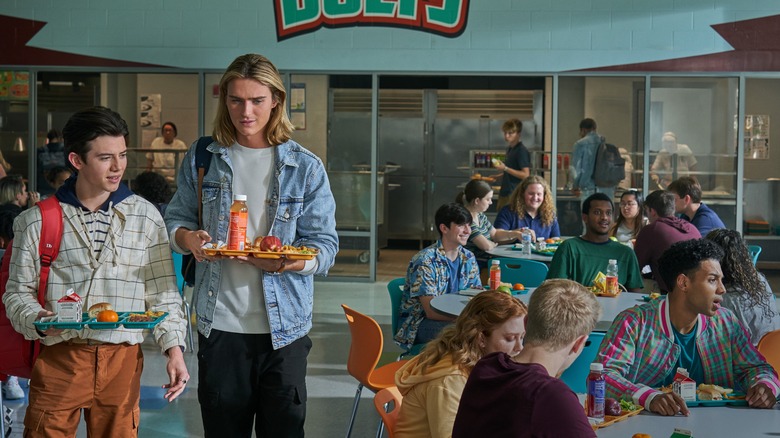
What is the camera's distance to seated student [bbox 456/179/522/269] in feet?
25.3

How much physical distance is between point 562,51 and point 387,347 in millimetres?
→ 4721

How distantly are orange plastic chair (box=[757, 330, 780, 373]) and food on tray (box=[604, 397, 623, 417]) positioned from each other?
122cm

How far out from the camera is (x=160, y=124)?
13.2m

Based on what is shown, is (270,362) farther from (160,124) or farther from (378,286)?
(160,124)

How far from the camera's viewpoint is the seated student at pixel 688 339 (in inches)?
143

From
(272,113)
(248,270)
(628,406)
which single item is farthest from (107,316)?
(628,406)

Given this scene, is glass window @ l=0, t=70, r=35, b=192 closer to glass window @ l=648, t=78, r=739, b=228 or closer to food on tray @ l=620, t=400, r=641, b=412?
glass window @ l=648, t=78, r=739, b=228

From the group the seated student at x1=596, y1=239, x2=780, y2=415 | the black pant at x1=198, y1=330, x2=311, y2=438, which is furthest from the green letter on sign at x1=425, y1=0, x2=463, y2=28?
the black pant at x1=198, y1=330, x2=311, y2=438

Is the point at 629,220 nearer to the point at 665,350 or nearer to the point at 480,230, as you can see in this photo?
the point at 480,230

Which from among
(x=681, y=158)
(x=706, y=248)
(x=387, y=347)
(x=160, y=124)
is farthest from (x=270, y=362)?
(x=160, y=124)

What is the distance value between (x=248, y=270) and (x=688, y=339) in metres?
1.70

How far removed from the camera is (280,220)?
312 centimetres

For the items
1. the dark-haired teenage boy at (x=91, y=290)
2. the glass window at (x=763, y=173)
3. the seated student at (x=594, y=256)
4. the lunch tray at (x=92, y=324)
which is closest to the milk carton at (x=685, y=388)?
the dark-haired teenage boy at (x=91, y=290)

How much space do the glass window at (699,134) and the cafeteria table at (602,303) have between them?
18.2 feet
